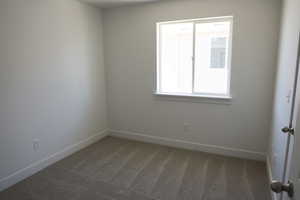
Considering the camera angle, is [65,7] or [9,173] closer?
[9,173]

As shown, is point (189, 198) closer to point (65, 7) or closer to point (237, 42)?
point (237, 42)

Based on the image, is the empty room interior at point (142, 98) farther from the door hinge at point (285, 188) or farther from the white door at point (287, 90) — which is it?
the door hinge at point (285, 188)

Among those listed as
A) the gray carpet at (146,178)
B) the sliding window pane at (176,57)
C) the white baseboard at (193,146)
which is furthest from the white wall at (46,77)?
the sliding window pane at (176,57)

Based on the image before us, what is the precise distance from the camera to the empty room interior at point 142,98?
7.43 ft

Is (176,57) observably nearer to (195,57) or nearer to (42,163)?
(195,57)

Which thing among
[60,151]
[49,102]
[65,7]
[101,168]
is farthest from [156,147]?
[65,7]

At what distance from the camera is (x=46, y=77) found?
2699 mm

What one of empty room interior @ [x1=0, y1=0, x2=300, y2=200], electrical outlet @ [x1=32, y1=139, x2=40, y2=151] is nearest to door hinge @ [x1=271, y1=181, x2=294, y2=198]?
empty room interior @ [x1=0, y1=0, x2=300, y2=200]

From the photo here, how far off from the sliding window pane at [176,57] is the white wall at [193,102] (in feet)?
0.60

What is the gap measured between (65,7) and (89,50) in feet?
2.48

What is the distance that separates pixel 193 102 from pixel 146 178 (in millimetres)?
1426

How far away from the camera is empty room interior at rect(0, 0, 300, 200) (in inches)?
89.2

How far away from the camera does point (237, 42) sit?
9.11 feet

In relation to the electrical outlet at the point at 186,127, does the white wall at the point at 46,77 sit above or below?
above
